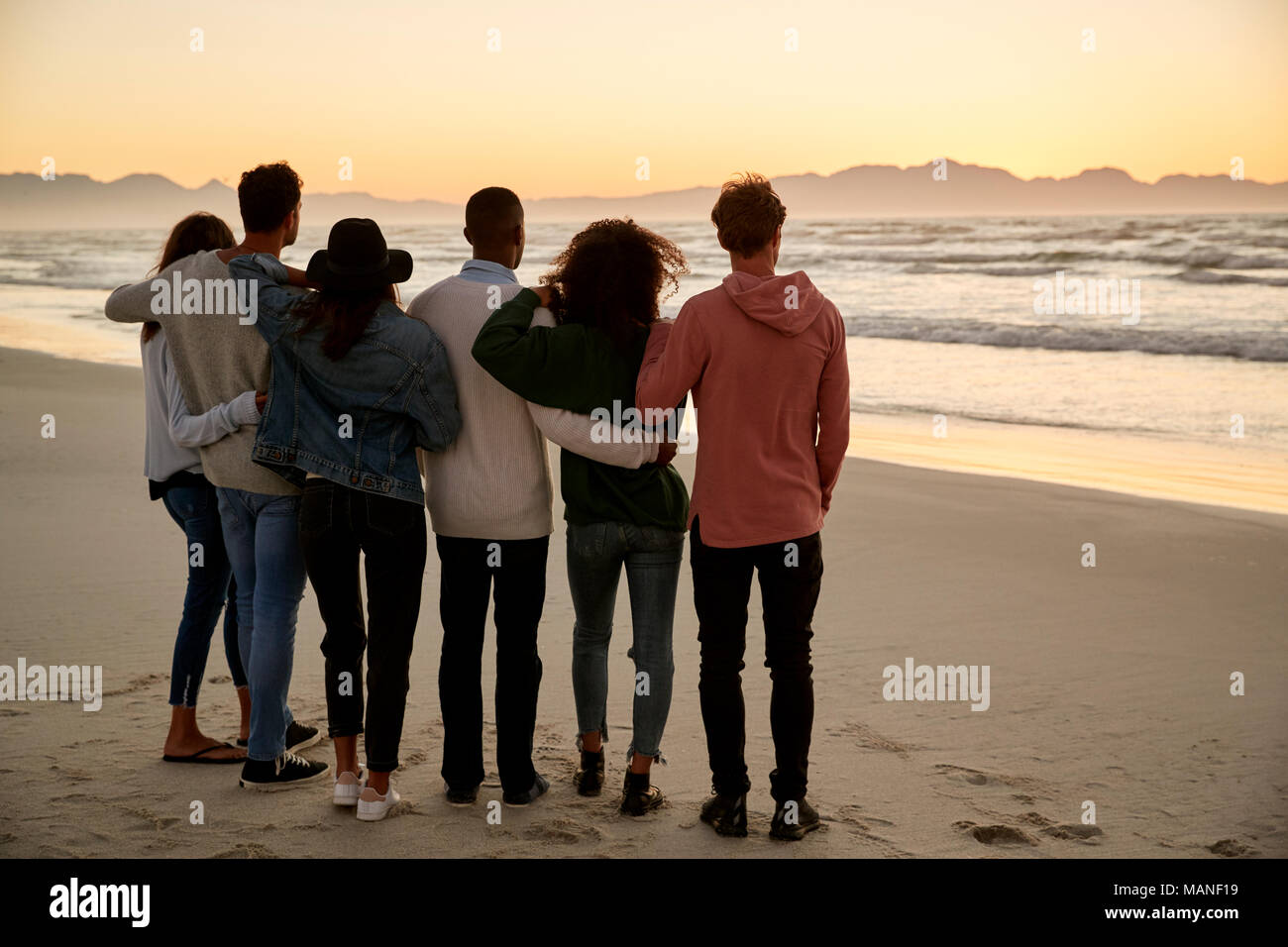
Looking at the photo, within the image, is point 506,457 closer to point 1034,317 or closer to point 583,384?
point 583,384

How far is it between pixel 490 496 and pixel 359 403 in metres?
0.45

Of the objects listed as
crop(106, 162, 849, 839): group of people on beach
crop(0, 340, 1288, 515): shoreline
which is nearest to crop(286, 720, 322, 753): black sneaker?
crop(106, 162, 849, 839): group of people on beach

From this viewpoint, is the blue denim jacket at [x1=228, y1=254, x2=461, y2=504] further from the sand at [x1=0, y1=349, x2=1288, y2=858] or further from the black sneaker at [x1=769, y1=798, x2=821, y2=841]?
the black sneaker at [x1=769, y1=798, x2=821, y2=841]

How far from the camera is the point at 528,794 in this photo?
11.6ft

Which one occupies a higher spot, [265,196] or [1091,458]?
[265,196]

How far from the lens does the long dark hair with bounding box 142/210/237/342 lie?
3.66 metres

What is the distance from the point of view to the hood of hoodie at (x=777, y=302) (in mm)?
3166

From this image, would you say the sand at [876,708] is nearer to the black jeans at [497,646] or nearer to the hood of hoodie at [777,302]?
the black jeans at [497,646]

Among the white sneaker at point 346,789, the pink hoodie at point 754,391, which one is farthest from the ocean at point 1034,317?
the white sneaker at point 346,789

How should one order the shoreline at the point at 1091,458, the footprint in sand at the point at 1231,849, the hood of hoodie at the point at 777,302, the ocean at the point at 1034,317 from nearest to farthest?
the hood of hoodie at the point at 777,302 < the footprint in sand at the point at 1231,849 < the shoreline at the point at 1091,458 < the ocean at the point at 1034,317

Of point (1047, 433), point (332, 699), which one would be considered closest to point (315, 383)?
point (332, 699)

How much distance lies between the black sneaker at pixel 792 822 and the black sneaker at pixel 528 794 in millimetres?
720

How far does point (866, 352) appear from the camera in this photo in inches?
661

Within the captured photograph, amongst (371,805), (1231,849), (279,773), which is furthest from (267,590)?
(1231,849)
